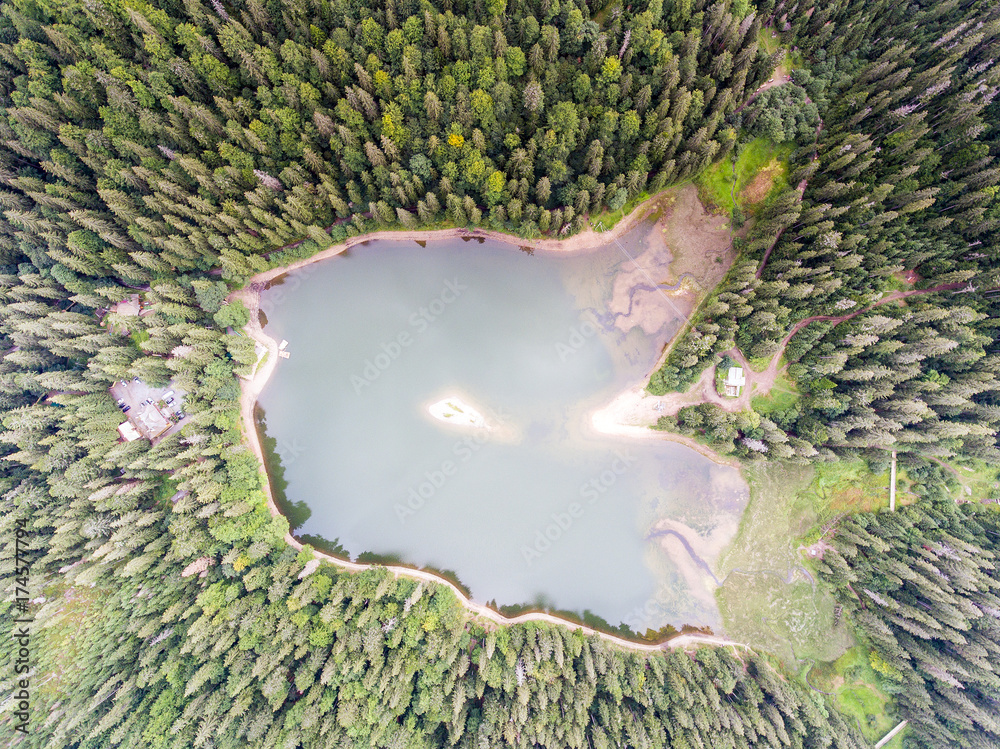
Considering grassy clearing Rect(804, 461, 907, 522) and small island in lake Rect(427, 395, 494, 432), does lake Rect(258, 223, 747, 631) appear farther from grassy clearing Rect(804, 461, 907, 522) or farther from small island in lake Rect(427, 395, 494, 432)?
grassy clearing Rect(804, 461, 907, 522)

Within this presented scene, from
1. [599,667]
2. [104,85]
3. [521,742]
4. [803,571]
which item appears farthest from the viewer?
[803,571]

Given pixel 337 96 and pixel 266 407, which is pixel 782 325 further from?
pixel 266 407

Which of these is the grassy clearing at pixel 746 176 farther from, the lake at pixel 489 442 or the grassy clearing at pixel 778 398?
the grassy clearing at pixel 778 398

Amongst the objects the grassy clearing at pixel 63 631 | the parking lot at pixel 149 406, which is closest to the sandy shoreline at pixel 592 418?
the parking lot at pixel 149 406

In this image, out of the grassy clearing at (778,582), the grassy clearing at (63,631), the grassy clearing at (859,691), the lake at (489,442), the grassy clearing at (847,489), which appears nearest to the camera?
the grassy clearing at (63,631)

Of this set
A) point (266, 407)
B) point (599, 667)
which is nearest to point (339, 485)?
point (266, 407)

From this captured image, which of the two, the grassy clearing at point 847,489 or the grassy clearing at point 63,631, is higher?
the grassy clearing at point 847,489

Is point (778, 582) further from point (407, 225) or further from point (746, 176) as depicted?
point (407, 225)
